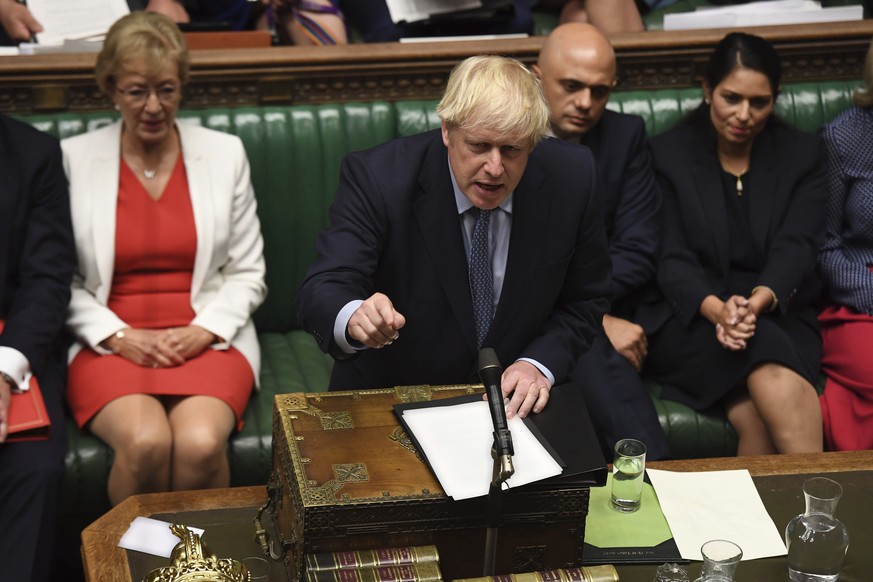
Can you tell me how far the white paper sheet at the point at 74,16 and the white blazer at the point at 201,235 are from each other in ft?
2.06

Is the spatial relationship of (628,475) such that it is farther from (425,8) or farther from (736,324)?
(425,8)

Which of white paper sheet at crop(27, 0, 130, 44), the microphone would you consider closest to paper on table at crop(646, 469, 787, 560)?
the microphone

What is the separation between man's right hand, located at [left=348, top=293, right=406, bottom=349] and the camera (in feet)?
7.23

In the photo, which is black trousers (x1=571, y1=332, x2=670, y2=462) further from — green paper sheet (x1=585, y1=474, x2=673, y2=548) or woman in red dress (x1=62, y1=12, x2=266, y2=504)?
woman in red dress (x1=62, y1=12, x2=266, y2=504)

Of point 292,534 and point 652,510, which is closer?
point 292,534

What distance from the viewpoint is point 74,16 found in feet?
13.1

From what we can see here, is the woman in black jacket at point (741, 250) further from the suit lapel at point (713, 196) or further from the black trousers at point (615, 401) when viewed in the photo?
the black trousers at point (615, 401)

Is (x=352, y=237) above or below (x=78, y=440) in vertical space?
above

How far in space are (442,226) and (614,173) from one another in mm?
1157

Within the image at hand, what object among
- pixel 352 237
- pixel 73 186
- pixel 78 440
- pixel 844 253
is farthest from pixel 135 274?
pixel 844 253

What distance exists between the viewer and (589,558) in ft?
7.57

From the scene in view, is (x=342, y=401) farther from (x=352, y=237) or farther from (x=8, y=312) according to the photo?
(x=8, y=312)

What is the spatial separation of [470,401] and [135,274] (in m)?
1.46

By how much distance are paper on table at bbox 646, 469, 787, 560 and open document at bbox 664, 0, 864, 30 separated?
211 centimetres
